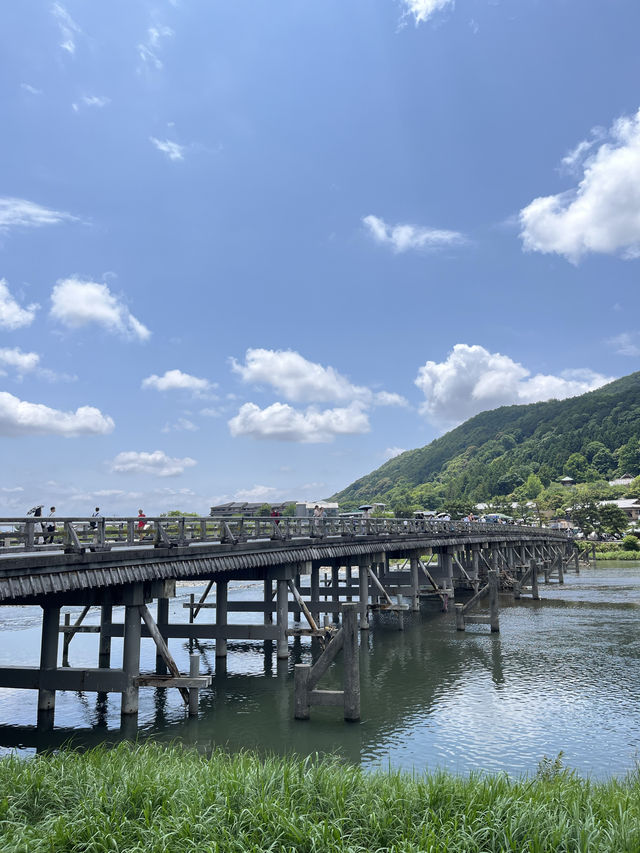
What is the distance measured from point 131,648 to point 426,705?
9.41 m

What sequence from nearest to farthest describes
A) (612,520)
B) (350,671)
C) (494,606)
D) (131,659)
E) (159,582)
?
1. (350,671)
2. (131,659)
3. (159,582)
4. (494,606)
5. (612,520)

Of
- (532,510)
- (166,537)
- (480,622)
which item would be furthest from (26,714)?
(532,510)

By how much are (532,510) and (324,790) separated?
593 ft

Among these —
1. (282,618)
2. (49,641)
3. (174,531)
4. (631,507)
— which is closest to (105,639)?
(174,531)

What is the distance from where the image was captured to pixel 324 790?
30.6ft

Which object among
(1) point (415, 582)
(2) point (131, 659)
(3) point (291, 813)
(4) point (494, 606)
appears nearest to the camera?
(3) point (291, 813)

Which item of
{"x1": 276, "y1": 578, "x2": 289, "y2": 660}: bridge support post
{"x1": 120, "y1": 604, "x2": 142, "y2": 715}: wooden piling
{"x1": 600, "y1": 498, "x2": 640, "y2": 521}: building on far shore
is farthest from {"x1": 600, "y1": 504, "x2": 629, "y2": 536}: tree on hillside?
{"x1": 120, "y1": 604, "x2": 142, "y2": 715}: wooden piling

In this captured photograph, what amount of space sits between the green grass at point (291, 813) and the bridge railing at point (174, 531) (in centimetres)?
614

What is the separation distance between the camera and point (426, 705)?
20469 millimetres

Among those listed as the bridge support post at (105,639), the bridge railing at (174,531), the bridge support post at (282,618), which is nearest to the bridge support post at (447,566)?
the bridge railing at (174,531)

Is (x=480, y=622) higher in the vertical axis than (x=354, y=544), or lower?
lower

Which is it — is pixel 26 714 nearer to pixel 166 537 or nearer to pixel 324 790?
pixel 166 537

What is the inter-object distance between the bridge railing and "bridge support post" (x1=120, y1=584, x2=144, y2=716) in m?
1.52

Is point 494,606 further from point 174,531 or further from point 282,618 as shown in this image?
point 174,531
